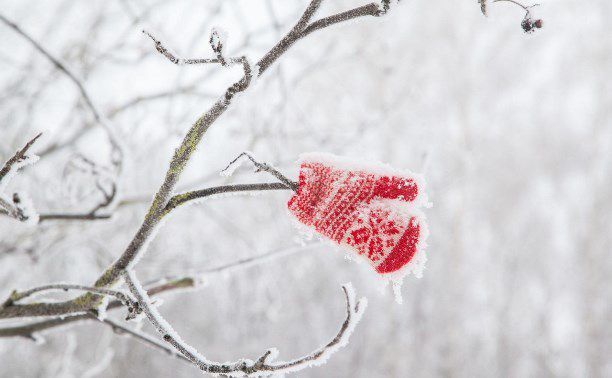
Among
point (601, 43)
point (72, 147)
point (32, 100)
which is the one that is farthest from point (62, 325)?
point (601, 43)

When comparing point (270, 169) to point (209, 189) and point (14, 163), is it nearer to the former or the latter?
point (209, 189)

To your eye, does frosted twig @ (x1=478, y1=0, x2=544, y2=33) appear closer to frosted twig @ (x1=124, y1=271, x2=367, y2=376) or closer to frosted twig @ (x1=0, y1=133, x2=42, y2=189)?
frosted twig @ (x1=124, y1=271, x2=367, y2=376)

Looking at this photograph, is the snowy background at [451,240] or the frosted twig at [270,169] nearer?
the frosted twig at [270,169]

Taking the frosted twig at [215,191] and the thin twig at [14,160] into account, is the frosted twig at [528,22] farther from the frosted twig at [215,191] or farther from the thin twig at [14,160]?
the thin twig at [14,160]

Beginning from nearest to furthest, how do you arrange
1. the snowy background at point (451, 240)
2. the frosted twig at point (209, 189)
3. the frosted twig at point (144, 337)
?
the frosted twig at point (209, 189) → the frosted twig at point (144, 337) → the snowy background at point (451, 240)

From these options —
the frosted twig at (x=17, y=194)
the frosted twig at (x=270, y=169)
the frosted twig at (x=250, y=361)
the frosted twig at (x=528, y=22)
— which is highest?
the frosted twig at (x=528, y=22)

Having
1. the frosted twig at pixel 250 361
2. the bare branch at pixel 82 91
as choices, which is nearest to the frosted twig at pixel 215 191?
the frosted twig at pixel 250 361

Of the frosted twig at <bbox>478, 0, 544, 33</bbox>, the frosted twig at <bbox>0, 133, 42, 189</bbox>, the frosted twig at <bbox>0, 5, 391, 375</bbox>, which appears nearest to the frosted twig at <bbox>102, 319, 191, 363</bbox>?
the frosted twig at <bbox>0, 5, 391, 375</bbox>

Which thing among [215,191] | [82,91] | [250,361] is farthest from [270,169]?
[82,91]
